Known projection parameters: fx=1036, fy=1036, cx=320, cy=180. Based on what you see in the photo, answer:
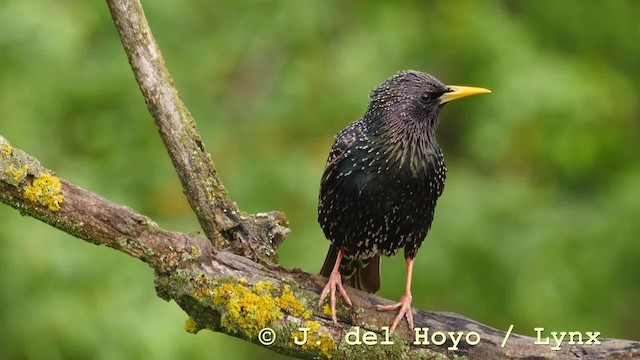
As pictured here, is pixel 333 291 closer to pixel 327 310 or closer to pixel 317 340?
pixel 327 310

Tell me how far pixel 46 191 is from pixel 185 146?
2.49ft

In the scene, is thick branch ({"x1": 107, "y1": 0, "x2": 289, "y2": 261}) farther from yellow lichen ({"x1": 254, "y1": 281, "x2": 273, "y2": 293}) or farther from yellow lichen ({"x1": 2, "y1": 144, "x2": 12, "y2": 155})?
yellow lichen ({"x1": 2, "y1": 144, "x2": 12, "y2": 155})

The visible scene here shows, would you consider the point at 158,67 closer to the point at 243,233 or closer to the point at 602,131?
the point at 243,233

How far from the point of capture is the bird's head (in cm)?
482

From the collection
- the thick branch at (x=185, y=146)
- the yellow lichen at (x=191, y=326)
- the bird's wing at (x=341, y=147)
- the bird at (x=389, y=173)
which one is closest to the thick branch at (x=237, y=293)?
the yellow lichen at (x=191, y=326)

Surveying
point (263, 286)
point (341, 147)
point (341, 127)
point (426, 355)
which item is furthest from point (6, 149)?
point (341, 127)

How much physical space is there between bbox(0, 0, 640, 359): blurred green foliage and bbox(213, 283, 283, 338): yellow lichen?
2.74m

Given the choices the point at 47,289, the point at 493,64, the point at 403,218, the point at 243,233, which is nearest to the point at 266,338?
the point at 243,233

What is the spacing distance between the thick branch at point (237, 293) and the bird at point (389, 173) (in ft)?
1.24

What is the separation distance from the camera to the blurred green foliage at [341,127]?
A: 7.14m

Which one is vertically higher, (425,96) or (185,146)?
(425,96)

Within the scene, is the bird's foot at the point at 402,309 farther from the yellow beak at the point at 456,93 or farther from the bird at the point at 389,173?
the yellow beak at the point at 456,93

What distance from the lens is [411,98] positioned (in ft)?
15.9

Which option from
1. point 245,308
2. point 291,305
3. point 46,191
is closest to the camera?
point 46,191
